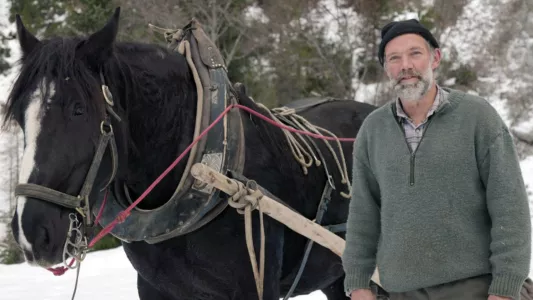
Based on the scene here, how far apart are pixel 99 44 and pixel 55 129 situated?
383 mm

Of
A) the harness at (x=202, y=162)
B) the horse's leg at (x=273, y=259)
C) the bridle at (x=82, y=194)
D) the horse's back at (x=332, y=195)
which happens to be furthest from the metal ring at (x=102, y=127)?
the horse's back at (x=332, y=195)

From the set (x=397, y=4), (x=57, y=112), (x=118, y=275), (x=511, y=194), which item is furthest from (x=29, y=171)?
(x=397, y=4)

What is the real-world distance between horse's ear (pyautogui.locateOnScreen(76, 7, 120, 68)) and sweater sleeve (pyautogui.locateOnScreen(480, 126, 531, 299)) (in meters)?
1.33

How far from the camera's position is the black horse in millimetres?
2113

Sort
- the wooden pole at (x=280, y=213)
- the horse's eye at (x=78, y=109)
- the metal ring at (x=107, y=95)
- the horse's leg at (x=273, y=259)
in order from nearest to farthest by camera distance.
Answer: the horse's eye at (x=78, y=109)
the metal ring at (x=107, y=95)
the wooden pole at (x=280, y=213)
the horse's leg at (x=273, y=259)

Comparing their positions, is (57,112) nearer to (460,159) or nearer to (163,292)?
(163,292)

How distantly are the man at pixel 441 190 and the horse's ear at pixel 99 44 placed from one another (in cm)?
95

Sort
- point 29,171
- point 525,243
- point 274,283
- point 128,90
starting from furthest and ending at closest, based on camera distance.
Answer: point 274,283
point 128,90
point 29,171
point 525,243

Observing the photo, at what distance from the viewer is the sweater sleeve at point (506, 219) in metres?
1.66

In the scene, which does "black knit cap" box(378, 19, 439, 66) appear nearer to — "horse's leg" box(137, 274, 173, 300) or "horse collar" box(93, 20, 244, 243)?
"horse collar" box(93, 20, 244, 243)

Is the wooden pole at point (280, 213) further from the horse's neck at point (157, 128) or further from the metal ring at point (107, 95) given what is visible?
the metal ring at point (107, 95)

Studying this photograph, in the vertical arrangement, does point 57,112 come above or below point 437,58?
below

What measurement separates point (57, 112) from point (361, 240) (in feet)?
3.44

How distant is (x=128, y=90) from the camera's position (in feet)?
8.28
